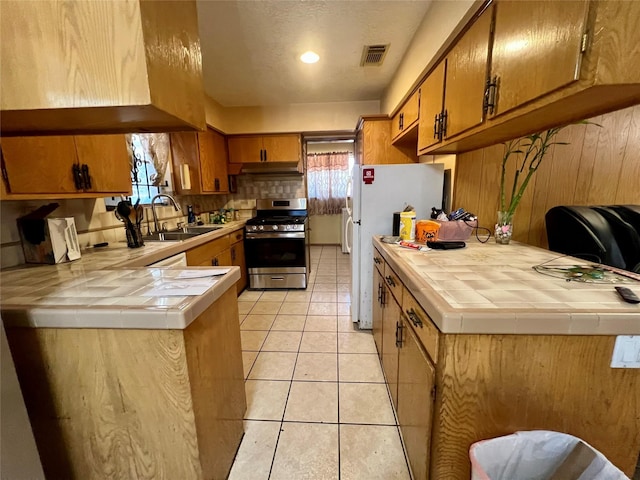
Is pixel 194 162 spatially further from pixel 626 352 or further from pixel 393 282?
pixel 626 352

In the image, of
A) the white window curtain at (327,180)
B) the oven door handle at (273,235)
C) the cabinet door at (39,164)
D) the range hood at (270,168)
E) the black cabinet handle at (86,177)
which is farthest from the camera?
the white window curtain at (327,180)

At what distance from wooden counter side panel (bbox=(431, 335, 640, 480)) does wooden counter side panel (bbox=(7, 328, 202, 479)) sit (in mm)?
872

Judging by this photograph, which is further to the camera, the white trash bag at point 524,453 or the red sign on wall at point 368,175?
the red sign on wall at point 368,175

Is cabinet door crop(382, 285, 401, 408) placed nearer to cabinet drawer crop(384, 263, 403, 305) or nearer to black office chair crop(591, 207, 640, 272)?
cabinet drawer crop(384, 263, 403, 305)

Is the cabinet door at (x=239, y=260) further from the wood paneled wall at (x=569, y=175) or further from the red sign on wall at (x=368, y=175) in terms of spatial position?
the wood paneled wall at (x=569, y=175)

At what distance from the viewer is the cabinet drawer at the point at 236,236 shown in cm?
314

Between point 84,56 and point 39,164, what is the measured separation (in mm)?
1001

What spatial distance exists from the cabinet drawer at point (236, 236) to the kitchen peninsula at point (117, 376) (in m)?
2.11

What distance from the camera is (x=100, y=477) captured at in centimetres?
95

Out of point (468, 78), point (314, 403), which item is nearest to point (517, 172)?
point (468, 78)

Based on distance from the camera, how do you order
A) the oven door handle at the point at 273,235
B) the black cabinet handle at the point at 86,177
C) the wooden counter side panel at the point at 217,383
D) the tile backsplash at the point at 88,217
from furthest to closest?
the oven door handle at the point at 273,235, the black cabinet handle at the point at 86,177, the tile backsplash at the point at 88,217, the wooden counter side panel at the point at 217,383

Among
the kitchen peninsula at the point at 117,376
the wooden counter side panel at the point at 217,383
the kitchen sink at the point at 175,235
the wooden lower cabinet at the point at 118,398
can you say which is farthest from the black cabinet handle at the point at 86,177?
the wooden counter side panel at the point at 217,383

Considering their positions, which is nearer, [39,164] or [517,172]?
[39,164]

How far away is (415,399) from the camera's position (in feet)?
3.50
